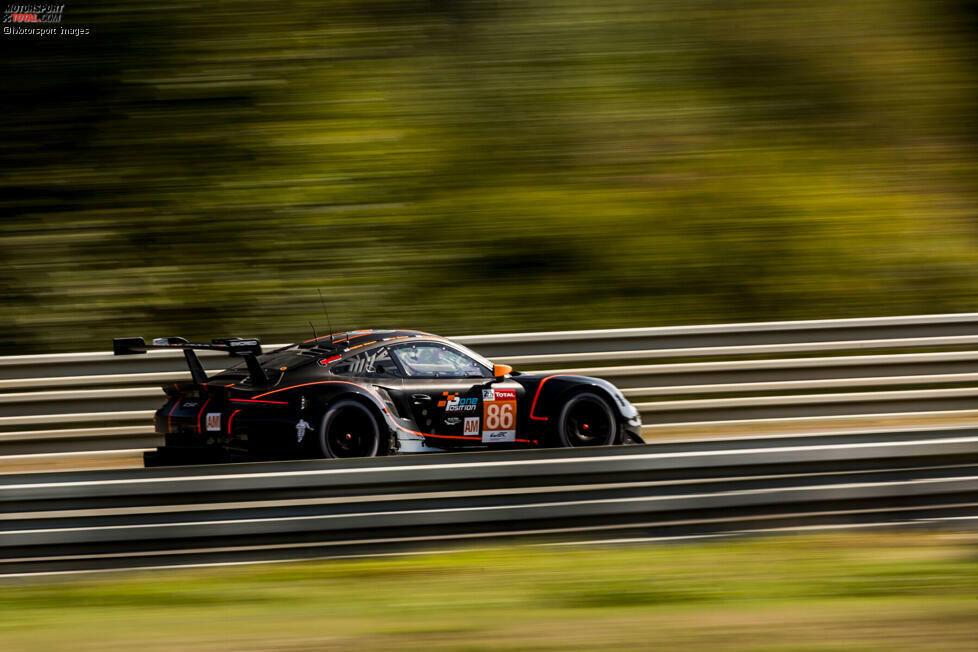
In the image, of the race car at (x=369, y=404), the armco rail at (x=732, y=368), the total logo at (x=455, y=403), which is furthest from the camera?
the armco rail at (x=732, y=368)

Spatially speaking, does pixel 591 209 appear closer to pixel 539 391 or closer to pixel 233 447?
pixel 539 391

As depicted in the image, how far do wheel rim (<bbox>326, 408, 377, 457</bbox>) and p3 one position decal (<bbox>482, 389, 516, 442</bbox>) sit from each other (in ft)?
3.41

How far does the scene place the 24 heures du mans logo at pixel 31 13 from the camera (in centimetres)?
1552

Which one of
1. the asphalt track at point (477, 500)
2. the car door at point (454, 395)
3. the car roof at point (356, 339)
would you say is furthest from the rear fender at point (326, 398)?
the asphalt track at point (477, 500)

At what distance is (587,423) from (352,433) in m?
2.07

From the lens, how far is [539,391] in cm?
942

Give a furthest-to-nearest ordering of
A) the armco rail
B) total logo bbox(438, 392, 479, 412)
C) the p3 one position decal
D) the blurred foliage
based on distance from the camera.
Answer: the blurred foliage, the armco rail, the p3 one position decal, total logo bbox(438, 392, 479, 412)

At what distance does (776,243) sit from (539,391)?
527cm

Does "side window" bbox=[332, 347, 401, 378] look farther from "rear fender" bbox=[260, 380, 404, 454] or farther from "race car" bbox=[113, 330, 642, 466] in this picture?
"rear fender" bbox=[260, 380, 404, 454]

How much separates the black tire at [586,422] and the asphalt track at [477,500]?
8.07 ft

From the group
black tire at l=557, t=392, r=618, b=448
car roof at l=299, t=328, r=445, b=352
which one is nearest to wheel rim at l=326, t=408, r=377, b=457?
car roof at l=299, t=328, r=445, b=352

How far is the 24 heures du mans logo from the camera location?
15.5 metres

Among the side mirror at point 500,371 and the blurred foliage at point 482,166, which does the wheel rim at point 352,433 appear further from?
the blurred foliage at point 482,166

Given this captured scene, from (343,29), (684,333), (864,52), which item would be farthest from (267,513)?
(864,52)
